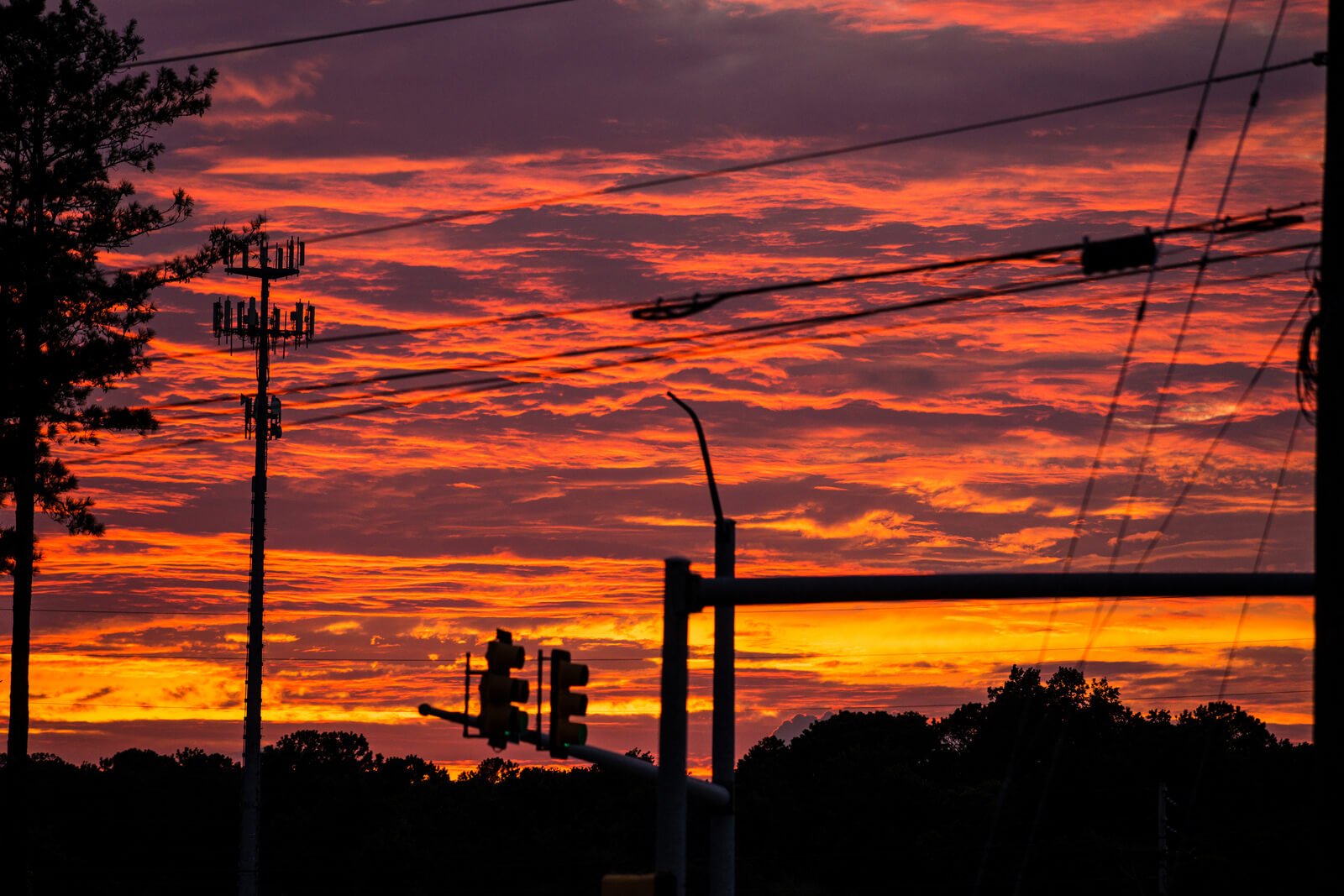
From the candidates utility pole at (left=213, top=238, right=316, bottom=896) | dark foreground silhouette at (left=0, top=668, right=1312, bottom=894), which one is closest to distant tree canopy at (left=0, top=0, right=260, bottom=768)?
utility pole at (left=213, top=238, right=316, bottom=896)

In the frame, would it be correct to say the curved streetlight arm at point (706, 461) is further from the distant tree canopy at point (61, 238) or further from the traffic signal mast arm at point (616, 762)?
the distant tree canopy at point (61, 238)

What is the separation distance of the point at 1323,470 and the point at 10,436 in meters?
33.9

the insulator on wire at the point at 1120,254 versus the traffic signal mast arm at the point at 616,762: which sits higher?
the insulator on wire at the point at 1120,254

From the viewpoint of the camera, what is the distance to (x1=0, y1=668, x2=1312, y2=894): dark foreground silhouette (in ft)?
246

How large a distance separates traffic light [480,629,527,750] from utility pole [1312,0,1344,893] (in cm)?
907

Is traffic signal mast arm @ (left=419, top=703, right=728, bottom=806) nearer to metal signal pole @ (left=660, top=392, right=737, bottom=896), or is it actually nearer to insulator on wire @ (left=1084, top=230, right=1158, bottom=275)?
metal signal pole @ (left=660, top=392, right=737, bottom=896)

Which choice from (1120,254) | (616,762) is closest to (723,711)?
(616,762)

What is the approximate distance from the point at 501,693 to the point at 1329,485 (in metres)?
9.49

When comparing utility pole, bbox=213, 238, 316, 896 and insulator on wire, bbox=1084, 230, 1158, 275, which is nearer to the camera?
insulator on wire, bbox=1084, 230, 1158, 275

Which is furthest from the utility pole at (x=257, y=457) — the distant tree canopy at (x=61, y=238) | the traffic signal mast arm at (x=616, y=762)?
the traffic signal mast arm at (x=616, y=762)

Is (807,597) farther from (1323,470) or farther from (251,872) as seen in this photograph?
(251,872)

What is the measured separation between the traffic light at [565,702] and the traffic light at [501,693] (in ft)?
1.46

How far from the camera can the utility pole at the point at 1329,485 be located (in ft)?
33.8

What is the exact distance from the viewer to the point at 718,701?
17.7m
